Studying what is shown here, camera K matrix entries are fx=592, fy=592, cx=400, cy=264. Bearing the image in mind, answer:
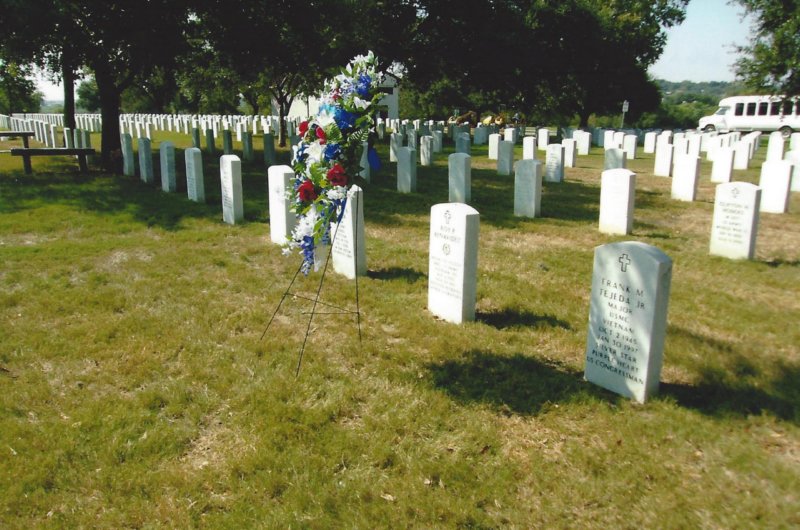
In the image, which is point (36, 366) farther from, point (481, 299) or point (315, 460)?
point (481, 299)

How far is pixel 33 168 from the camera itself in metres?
16.8

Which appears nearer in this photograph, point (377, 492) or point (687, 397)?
point (377, 492)

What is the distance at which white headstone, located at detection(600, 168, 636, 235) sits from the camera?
957 cm

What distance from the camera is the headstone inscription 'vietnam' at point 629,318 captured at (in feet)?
14.0

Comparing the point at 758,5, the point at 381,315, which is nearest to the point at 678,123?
the point at 758,5

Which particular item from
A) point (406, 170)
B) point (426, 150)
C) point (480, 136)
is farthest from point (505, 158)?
point (480, 136)

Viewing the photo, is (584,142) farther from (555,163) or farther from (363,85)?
(363,85)

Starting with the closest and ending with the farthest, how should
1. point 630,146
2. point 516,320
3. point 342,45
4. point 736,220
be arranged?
point 516,320, point 736,220, point 342,45, point 630,146

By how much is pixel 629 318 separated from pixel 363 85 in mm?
2709

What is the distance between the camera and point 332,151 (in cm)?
468

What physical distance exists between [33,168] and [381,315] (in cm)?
1503

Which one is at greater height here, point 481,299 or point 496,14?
point 496,14

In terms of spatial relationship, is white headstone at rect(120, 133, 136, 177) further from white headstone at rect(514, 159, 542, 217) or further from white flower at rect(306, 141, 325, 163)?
white flower at rect(306, 141, 325, 163)

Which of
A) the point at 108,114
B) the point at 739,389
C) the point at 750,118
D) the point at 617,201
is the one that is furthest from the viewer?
the point at 750,118
